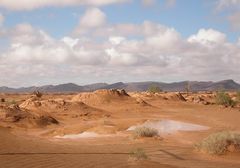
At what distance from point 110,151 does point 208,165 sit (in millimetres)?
3663

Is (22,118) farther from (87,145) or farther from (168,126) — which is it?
(87,145)

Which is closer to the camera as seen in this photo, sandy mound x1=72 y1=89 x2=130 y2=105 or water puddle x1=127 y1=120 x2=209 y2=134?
water puddle x1=127 y1=120 x2=209 y2=134

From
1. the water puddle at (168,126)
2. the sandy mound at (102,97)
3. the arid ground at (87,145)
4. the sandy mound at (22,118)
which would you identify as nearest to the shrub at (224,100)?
the sandy mound at (102,97)

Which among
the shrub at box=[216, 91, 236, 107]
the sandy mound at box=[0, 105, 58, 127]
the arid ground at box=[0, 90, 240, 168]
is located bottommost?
the arid ground at box=[0, 90, 240, 168]

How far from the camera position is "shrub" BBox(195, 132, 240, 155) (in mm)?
16531

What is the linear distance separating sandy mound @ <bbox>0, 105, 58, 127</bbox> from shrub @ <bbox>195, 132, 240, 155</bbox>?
1588 centimetres

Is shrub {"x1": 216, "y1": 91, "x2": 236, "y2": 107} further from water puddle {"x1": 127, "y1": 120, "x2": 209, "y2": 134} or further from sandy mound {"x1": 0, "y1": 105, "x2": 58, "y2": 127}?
sandy mound {"x1": 0, "y1": 105, "x2": 58, "y2": 127}

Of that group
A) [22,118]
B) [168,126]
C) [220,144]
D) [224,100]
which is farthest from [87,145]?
[224,100]

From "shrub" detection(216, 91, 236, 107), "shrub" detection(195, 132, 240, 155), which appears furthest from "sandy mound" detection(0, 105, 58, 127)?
"shrub" detection(216, 91, 236, 107)

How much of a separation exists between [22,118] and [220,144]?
1785 cm

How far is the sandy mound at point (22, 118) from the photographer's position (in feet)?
99.5

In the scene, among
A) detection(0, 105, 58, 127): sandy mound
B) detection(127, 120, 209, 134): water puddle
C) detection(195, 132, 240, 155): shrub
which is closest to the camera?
detection(195, 132, 240, 155): shrub

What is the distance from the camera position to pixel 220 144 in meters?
16.7

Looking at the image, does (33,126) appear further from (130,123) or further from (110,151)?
(110,151)
